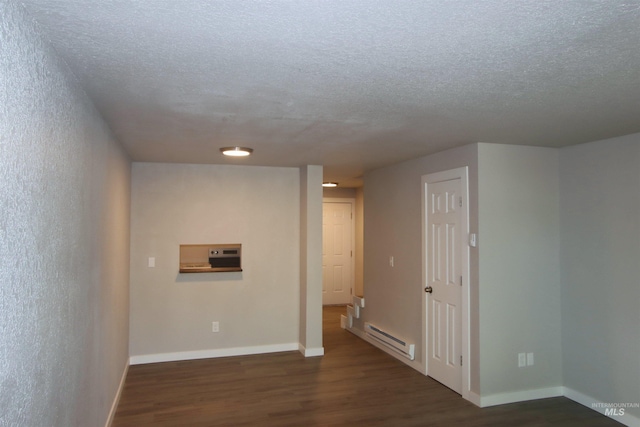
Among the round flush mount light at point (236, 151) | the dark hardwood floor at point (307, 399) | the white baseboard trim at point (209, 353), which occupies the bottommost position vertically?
the dark hardwood floor at point (307, 399)

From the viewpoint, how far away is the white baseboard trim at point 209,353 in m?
5.15

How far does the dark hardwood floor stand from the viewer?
365 cm

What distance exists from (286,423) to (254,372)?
52.0 inches

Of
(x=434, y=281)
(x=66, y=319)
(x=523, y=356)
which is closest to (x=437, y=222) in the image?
(x=434, y=281)

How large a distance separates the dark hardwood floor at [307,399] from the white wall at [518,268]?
0.29 metres

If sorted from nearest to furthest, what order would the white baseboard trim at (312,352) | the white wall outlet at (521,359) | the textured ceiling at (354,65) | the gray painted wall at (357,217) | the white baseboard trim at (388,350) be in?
the textured ceiling at (354,65)
the white wall outlet at (521,359)
the white baseboard trim at (388,350)
the white baseboard trim at (312,352)
the gray painted wall at (357,217)

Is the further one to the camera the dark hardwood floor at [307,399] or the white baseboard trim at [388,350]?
the white baseboard trim at [388,350]

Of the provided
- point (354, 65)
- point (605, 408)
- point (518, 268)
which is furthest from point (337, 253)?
point (354, 65)

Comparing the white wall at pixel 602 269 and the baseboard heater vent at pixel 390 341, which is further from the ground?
the white wall at pixel 602 269

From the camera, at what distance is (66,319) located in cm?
207

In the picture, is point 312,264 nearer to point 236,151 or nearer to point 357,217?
point 236,151

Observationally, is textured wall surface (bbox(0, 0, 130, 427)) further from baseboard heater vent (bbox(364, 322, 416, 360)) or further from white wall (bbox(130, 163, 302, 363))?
baseboard heater vent (bbox(364, 322, 416, 360))

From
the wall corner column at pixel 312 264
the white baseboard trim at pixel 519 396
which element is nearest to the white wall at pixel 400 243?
the white baseboard trim at pixel 519 396

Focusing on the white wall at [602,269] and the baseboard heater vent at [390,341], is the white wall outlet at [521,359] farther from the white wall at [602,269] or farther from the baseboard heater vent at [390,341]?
the baseboard heater vent at [390,341]
